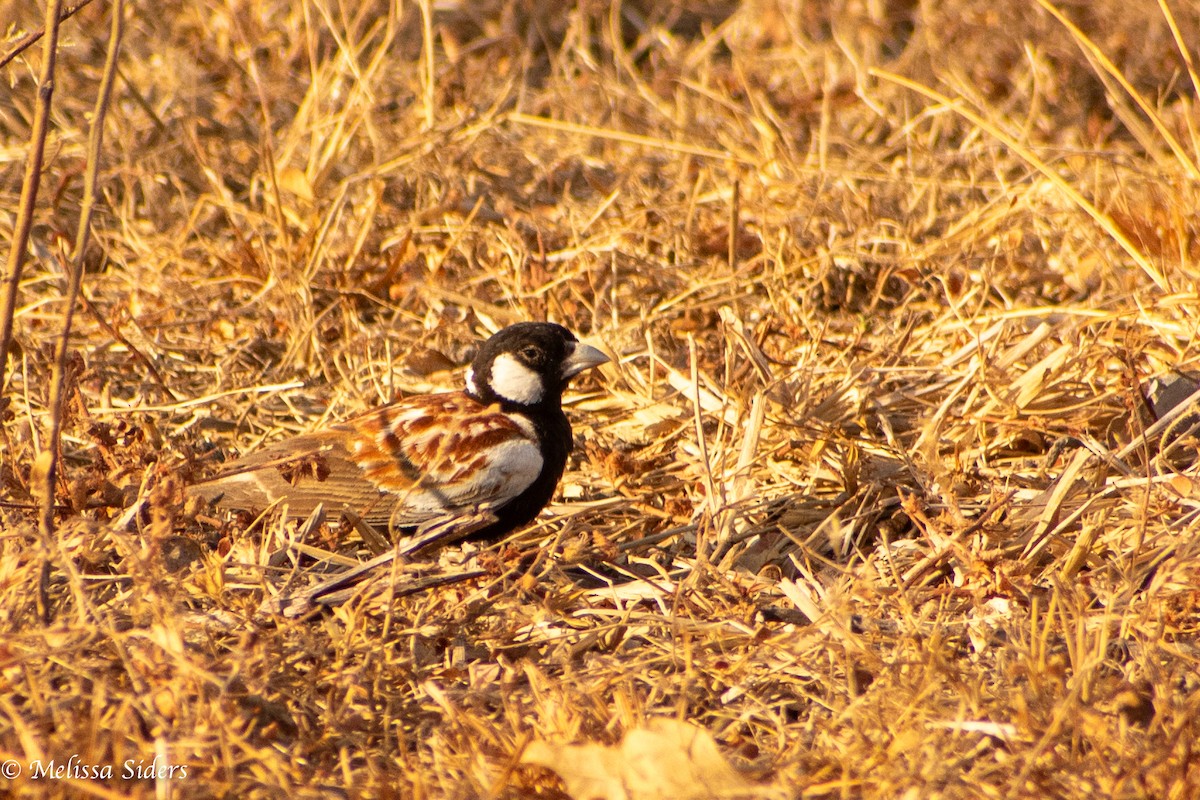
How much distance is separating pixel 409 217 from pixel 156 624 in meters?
3.04

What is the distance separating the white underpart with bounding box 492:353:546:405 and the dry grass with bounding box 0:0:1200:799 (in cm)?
24

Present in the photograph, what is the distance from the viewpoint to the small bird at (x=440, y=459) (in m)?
3.72

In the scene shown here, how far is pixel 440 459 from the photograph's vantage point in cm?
380

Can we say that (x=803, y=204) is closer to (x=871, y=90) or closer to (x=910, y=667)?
(x=871, y=90)

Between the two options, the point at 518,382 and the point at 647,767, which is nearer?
the point at 647,767

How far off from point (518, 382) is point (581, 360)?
204 mm

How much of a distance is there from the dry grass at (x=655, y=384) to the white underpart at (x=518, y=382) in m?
0.24

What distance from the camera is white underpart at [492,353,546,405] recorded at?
157 inches

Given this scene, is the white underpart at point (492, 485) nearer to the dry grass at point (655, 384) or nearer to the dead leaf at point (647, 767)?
the dry grass at point (655, 384)

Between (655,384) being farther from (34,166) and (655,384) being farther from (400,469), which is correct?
(34,166)

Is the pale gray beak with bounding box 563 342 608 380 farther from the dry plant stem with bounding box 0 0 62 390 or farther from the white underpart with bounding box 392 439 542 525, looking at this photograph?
the dry plant stem with bounding box 0 0 62 390

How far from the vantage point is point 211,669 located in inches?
104

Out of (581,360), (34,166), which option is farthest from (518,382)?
(34,166)

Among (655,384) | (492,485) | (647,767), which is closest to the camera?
(647,767)
